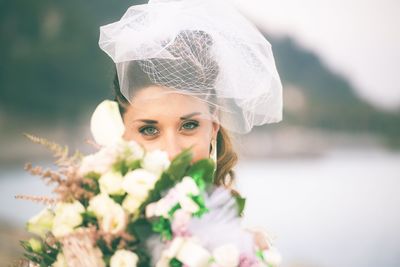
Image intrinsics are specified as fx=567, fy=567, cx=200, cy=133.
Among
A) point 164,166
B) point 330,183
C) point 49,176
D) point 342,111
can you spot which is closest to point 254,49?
point 164,166

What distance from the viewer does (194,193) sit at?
1270 mm

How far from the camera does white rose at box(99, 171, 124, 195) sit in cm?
130

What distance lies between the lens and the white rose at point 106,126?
1.47m

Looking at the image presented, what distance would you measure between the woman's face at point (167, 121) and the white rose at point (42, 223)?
1.85 ft

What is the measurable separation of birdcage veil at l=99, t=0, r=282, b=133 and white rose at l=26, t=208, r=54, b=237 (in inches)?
27.3

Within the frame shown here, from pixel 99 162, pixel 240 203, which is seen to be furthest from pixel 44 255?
pixel 240 203

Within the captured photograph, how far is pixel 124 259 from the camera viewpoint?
4.00ft

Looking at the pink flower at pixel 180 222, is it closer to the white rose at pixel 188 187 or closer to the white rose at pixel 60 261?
the white rose at pixel 188 187

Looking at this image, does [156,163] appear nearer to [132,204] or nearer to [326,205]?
[132,204]

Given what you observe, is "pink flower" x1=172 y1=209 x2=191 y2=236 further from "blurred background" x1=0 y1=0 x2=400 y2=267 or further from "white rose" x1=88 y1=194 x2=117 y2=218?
"blurred background" x1=0 y1=0 x2=400 y2=267

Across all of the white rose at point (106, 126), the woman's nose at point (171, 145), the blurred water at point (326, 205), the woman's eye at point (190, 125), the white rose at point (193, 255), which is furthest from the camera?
the blurred water at point (326, 205)

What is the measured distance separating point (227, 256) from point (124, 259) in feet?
0.73

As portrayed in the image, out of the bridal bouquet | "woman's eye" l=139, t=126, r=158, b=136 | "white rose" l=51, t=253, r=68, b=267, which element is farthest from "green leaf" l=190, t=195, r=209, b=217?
"woman's eye" l=139, t=126, r=158, b=136

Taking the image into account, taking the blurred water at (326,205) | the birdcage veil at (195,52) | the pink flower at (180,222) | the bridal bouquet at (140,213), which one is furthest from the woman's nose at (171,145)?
the blurred water at (326,205)
